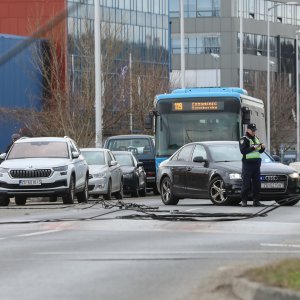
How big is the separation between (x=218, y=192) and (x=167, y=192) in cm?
199

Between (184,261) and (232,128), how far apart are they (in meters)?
18.1

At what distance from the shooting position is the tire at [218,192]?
857 inches

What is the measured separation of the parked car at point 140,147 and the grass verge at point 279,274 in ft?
91.4

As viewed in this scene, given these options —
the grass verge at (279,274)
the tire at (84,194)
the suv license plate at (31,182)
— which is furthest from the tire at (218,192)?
the grass verge at (279,274)

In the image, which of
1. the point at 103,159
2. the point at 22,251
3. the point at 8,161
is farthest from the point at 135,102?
the point at 22,251

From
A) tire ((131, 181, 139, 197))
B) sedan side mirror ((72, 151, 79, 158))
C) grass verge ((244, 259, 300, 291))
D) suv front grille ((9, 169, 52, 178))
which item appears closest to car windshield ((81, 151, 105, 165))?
tire ((131, 181, 139, 197))

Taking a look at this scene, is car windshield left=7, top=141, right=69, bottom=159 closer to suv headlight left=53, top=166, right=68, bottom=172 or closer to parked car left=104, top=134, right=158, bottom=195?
suv headlight left=53, top=166, right=68, bottom=172

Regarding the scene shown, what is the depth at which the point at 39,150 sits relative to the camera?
81.4 feet

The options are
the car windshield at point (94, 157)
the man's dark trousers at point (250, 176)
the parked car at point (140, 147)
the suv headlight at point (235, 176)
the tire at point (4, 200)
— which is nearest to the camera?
the man's dark trousers at point (250, 176)

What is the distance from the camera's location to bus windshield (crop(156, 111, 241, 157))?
2877 cm

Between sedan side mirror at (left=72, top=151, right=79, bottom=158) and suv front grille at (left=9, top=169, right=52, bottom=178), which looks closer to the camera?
suv front grille at (left=9, top=169, right=52, bottom=178)

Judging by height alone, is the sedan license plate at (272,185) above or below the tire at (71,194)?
above

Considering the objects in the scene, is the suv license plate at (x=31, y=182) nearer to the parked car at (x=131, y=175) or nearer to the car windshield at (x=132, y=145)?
the parked car at (x=131, y=175)

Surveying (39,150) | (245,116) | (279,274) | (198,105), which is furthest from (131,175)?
(279,274)
